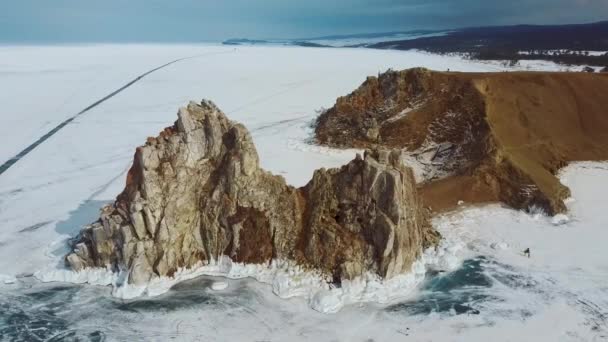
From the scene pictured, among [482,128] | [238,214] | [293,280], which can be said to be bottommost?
[293,280]

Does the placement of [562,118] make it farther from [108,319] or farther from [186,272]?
[108,319]

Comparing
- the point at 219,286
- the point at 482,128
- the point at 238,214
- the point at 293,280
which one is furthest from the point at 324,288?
the point at 482,128

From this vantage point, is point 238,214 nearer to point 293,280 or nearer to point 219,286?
point 219,286

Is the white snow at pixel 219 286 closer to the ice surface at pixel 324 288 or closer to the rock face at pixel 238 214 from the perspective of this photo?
the ice surface at pixel 324 288

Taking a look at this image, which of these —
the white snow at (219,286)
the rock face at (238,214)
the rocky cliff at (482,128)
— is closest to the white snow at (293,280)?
the white snow at (219,286)

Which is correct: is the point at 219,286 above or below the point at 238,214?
below

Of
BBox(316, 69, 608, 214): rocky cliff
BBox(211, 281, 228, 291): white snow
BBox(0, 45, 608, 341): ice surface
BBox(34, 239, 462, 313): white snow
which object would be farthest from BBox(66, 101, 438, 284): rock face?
BBox(316, 69, 608, 214): rocky cliff

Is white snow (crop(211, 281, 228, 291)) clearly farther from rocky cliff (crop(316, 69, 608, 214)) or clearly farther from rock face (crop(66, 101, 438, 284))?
rocky cliff (crop(316, 69, 608, 214))
